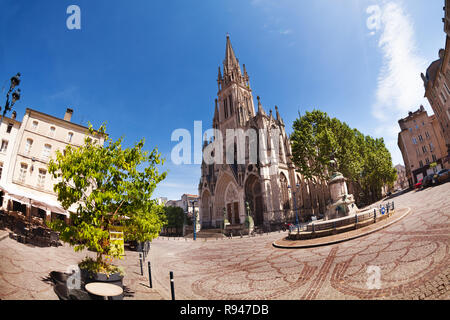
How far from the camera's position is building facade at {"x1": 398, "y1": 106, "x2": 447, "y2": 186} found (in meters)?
37.4

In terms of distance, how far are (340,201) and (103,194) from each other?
15.0 metres

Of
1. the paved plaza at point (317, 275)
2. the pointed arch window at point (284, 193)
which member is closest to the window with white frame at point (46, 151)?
the paved plaza at point (317, 275)

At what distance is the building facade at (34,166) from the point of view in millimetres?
12266

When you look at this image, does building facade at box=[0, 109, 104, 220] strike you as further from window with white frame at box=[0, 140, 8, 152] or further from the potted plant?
the potted plant

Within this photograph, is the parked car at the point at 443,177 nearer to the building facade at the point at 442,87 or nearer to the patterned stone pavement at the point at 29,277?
the building facade at the point at 442,87

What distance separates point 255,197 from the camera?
37.2 meters

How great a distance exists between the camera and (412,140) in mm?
42281

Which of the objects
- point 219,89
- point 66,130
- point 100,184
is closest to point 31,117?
point 66,130

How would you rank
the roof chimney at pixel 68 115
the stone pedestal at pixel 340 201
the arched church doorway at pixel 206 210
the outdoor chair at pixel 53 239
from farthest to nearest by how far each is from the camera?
the arched church doorway at pixel 206 210
the roof chimney at pixel 68 115
the stone pedestal at pixel 340 201
the outdoor chair at pixel 53 239

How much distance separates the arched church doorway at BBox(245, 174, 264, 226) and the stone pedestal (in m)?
21.4

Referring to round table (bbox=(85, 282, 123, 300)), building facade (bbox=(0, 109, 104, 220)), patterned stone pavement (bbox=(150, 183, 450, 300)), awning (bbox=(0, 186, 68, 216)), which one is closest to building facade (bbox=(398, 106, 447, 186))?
patterned stone pavement (bbox=(150, 183, 450, 300))

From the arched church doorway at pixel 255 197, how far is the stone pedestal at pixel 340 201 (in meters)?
21.4
